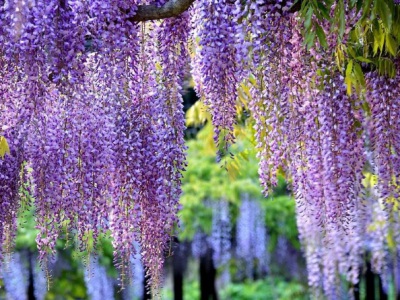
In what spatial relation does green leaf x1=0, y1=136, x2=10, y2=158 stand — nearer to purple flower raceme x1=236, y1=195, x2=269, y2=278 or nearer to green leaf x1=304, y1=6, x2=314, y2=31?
green leaf x1=304, y1=6, x2=314, y2=31

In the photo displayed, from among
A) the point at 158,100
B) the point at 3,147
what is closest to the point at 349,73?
the point at 158,100

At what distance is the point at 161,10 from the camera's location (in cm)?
423

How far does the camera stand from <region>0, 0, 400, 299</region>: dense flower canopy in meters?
4.07

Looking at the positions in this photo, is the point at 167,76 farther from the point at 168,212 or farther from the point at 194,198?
the point at 194,198

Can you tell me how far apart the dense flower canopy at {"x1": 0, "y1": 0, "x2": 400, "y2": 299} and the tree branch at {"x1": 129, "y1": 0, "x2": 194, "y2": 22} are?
0.05 m

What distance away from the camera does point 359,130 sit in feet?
15.8

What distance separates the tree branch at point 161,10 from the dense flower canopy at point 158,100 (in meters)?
0.05

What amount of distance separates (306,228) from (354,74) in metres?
4.09

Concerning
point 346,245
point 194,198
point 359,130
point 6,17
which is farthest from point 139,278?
point 6,17

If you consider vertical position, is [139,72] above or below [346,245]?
above

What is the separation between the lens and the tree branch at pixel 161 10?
4.21 metres

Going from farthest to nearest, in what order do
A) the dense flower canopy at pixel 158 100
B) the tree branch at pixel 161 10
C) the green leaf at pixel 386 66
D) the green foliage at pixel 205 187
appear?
the green foliage at pixel 205 187 → the green leaf at pixel 386 66 → the tree branch at pixel 161 10 → the dense flower canopy at pixel 158 100

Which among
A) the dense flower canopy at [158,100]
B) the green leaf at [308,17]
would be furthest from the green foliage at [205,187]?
the green leaf at [308,17]

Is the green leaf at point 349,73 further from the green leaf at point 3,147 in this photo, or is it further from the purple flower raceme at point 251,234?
the purple flower raceme at point 251,234
